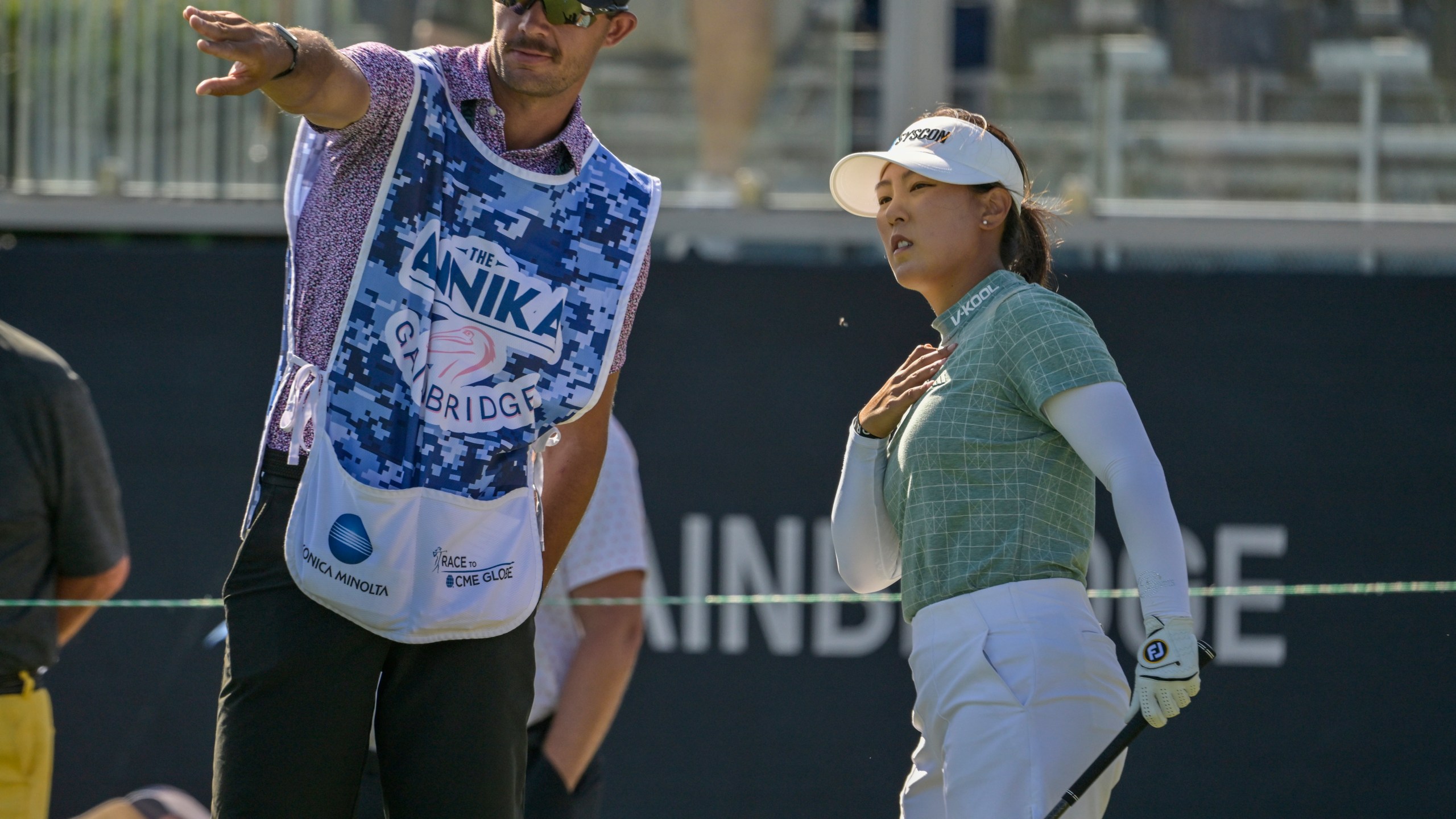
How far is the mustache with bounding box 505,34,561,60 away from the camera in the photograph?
2.27m

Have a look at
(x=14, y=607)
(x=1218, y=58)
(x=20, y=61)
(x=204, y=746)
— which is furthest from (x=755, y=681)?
(x=20, y=61)

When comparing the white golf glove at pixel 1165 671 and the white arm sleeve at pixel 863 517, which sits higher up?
the white arm sleeve at pixel 863 517

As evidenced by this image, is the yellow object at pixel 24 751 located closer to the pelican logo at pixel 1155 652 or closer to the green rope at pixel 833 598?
the green rope at pixel 833 598

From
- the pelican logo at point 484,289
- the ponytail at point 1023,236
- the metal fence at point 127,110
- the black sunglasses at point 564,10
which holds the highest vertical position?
the metal fence at point 127,110

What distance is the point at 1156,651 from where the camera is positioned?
2289 mm

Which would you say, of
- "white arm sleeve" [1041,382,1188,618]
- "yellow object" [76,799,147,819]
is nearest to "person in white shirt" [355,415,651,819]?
"white arm sleeve" [1041,382,1188,618]

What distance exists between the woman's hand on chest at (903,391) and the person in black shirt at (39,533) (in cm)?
194

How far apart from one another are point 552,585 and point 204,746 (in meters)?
2.06

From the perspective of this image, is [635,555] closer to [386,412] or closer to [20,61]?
[386,412]

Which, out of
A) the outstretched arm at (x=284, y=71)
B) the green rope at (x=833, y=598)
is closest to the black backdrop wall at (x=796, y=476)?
the green rope at (x=833, y=598)

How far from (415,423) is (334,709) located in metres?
0.40

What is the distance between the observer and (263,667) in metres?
2.12

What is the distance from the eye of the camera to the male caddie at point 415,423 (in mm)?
2119

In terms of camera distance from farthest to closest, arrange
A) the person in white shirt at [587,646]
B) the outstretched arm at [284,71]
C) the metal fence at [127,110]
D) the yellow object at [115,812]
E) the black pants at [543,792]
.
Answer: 1. the metal fence at [127,110]
2. the yellow object at [115,812]
3. the person in white shirt at [587,646]
4. the black pants at [543,792]
5. the outstretched arm at [284,71]
